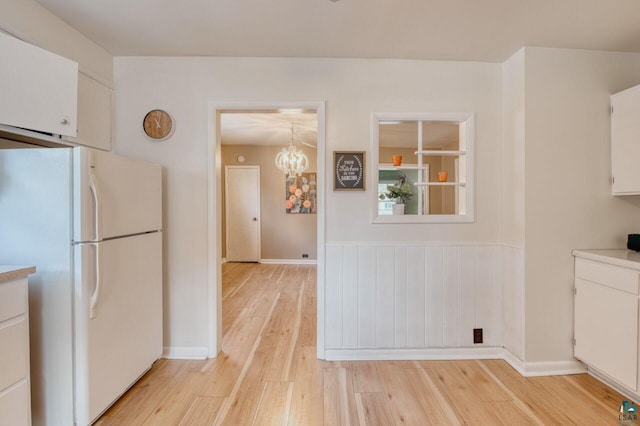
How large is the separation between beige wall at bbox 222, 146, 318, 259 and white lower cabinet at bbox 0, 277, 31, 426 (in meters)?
5.10

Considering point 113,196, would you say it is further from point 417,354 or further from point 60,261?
point 417,354

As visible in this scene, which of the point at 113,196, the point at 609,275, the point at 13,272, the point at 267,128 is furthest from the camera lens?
the point at 267,128

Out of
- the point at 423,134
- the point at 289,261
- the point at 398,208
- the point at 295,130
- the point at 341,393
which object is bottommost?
the point at 341,393

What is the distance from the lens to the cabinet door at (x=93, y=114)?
2.14 m

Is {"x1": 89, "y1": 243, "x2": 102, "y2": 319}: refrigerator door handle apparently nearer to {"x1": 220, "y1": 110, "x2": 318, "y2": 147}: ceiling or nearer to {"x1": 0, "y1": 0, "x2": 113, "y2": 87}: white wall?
{"x1": 0, "y1": 0, "x2": 113, "y2": 87}: white wall

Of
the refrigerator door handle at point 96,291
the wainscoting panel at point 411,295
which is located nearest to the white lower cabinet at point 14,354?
the refrigerator door handle at point 96,291

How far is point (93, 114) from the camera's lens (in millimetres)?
2242

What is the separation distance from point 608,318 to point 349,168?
2.05 metres

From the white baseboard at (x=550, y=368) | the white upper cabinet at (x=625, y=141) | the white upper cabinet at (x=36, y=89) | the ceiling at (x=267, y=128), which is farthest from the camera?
the ceiling at (x=267, y=128)

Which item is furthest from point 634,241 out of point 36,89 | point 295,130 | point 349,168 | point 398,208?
point 295,130

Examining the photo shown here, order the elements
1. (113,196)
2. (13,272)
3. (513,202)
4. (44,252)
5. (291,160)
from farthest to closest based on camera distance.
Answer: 1. (291,160)
2. (513,202)
3. (113,196)
4. (44,252)
5. (13,272)

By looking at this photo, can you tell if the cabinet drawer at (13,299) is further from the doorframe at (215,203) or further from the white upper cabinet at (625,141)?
the white upper cabinet at (625,141)

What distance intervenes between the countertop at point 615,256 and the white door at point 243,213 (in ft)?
17.8

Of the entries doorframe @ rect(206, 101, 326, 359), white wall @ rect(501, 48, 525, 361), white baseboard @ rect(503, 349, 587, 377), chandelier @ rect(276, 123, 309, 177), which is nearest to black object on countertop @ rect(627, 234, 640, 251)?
white wall @ rect(501, 48, 525, 361)
